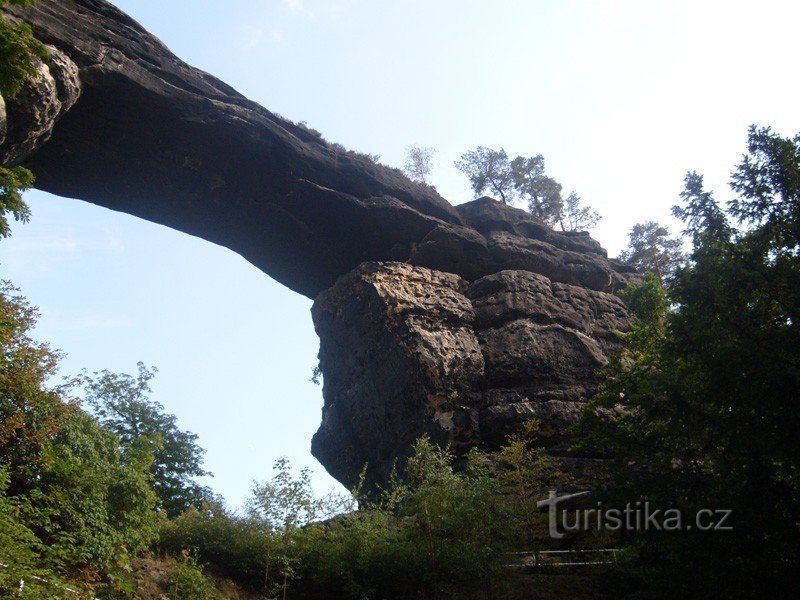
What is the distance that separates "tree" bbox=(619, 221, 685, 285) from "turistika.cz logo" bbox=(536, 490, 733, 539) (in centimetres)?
2000

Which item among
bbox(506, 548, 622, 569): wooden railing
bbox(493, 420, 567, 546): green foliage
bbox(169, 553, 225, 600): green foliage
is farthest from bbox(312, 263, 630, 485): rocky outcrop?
bbox(169, 553, 225, 600): green foliage

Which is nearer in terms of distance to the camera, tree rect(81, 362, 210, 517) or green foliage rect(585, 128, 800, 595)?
green foliage rect(585, 128, 800, 595)

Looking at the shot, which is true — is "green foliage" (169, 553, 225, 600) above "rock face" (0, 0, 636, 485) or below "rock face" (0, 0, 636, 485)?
below

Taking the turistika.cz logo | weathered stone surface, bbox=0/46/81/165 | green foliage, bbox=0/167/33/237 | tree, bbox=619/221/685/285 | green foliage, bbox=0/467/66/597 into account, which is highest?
tree, bbox=619/221/685/285

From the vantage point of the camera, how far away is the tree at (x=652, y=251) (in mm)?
31641

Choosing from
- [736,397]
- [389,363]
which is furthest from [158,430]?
[736,397]

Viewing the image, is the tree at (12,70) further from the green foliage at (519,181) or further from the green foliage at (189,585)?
the green foliage at (519,181)

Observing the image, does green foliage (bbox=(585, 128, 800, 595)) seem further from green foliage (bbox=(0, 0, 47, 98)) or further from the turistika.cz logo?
green foliage (bbox=(0, 0, 47, 98))

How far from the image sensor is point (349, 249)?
81.1 feet

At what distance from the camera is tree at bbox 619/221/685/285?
31641 mm

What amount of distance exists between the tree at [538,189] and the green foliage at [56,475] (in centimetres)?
2930

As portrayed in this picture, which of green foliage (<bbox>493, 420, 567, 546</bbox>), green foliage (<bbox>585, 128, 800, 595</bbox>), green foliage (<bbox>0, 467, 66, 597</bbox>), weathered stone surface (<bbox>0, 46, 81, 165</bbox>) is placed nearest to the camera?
green foliage (<bbox>0, 467, 66, 597</bbox>)

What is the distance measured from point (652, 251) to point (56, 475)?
30512mm

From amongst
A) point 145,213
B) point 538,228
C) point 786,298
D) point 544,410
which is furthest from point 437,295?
point 786,298
